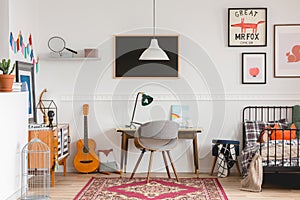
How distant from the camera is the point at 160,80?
6.85 meters

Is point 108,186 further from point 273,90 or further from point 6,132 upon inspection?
point 273,90

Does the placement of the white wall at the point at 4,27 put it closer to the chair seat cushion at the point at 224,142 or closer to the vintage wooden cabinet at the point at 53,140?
the vintage wooden cabinet at the point at 53,140

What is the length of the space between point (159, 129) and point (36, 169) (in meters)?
1.47

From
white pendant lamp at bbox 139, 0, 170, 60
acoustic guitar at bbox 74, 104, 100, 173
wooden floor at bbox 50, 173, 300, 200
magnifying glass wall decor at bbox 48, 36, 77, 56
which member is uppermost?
magnifying glass wall decor at bbox 48, 36, 77, 56

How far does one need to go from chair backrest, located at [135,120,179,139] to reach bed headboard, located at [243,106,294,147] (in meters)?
1.25

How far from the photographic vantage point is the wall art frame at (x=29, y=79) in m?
5.99

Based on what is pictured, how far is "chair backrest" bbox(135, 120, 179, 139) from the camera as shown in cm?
594

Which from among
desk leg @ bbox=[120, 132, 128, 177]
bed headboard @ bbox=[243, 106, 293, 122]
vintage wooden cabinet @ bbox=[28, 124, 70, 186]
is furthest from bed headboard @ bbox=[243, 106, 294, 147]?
vintage wooden cabinet @ bbox=[28, 124, 70, 186]

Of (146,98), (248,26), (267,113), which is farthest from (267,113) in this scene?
(146,98)

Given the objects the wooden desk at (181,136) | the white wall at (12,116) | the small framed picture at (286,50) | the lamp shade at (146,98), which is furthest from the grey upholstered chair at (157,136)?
the small framed picture at (286,50)

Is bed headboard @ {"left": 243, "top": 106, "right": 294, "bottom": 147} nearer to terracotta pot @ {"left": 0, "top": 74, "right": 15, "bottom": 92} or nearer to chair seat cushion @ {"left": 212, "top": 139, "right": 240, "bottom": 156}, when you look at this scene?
chair seat cushion @ {"left": 212, "top": 139, "right": 240, "bottom": 156}

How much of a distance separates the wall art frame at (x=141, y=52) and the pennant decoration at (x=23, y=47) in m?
1.05

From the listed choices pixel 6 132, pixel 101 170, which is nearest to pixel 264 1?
pixel 101 170

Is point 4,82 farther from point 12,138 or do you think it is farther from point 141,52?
point 141,52
